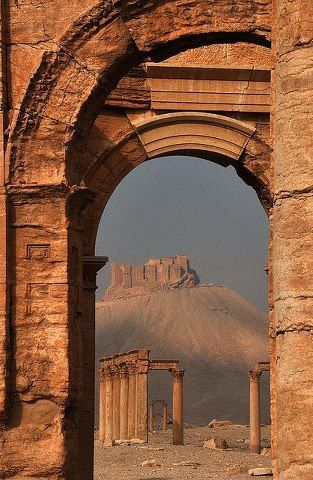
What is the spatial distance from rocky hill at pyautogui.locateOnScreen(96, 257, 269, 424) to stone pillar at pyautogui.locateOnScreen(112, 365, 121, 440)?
32.1m

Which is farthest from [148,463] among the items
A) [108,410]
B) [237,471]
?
[108,410]

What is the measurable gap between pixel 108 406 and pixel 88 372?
21.5 m

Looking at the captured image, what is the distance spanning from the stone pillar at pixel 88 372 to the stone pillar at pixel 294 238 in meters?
8.20

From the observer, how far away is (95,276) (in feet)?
48.5

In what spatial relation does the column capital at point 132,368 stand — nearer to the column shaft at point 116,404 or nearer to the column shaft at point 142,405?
the column shaft at point 142,405

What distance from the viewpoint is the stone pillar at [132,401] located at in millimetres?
33562

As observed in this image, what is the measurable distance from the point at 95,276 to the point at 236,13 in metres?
5.97

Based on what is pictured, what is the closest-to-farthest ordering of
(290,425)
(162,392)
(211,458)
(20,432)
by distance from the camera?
1. (290,425)
2. (20,432)
3. (211,458)
4. (162,392)

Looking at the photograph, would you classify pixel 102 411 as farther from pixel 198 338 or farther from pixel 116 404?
pixel 198 338

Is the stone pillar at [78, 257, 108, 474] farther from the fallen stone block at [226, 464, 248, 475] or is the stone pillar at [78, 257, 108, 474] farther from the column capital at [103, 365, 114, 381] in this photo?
the column capital at [103, 365, 114, 381]

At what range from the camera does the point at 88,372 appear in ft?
47.2

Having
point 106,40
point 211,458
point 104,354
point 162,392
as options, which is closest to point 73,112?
point 106,40

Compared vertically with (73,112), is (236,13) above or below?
above

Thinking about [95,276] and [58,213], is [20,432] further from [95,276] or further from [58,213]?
[95,276]
